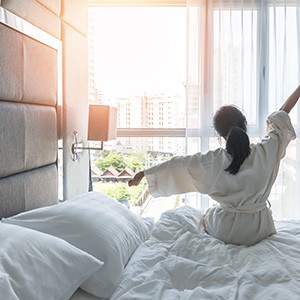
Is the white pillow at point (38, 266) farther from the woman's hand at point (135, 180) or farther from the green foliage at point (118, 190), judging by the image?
the green foliage at point (118, 190)

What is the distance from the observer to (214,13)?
9.32 ft

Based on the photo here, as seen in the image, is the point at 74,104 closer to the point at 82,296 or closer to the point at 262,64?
the point at 82,296

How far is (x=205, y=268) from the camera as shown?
1235 mm

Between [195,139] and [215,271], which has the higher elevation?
[195,139]

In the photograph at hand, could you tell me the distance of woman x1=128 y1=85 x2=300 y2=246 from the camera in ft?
5.69

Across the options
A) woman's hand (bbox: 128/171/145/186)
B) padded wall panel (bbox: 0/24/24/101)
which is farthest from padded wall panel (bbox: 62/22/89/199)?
padded wall panel (bbox: 0/24/24/101)

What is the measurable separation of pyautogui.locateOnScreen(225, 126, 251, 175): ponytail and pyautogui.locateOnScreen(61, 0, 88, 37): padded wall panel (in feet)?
3.77

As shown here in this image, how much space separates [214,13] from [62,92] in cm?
145

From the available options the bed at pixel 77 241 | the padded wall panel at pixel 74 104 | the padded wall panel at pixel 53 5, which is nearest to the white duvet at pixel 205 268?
the bed at pixel 77 241

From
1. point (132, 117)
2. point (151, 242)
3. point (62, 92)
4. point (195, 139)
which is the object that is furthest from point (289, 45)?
point (151, 242)

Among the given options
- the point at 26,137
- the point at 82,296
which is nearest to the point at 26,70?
the point at 26,137

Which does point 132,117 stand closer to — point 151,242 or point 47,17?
point 47,17

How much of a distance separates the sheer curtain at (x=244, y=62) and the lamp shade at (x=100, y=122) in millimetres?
843

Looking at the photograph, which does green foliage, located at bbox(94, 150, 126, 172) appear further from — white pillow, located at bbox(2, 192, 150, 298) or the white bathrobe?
white pillow, located at bbox(2, 192, 150, 298)
